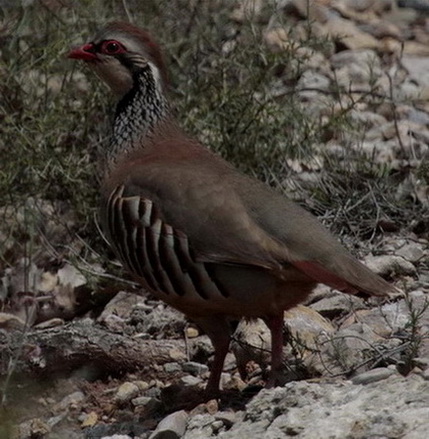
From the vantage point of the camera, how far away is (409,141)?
7723 millimetres

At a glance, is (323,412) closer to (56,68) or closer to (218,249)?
(218,249)

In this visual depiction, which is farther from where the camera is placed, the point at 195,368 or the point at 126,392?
the point at 195,368

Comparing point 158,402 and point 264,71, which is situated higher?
point 264,71

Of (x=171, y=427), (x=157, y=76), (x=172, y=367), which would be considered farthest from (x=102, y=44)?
(x=171, y=427)

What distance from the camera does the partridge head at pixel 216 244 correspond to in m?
5.12

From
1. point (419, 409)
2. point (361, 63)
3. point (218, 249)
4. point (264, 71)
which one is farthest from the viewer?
point (361, 63)

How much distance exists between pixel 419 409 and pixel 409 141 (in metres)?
3.58

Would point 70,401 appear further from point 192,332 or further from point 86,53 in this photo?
point 86,53

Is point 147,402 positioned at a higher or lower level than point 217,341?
lower

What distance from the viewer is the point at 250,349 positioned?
A: 5633mm

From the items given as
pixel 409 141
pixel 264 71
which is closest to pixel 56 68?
pixel 264 71

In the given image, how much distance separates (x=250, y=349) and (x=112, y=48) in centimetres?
141

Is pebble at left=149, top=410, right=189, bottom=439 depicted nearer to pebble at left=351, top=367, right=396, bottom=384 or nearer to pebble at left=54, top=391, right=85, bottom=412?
pebble at left=351, top=367, right=396, bottom=384

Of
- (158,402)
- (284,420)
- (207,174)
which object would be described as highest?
(207,174)
